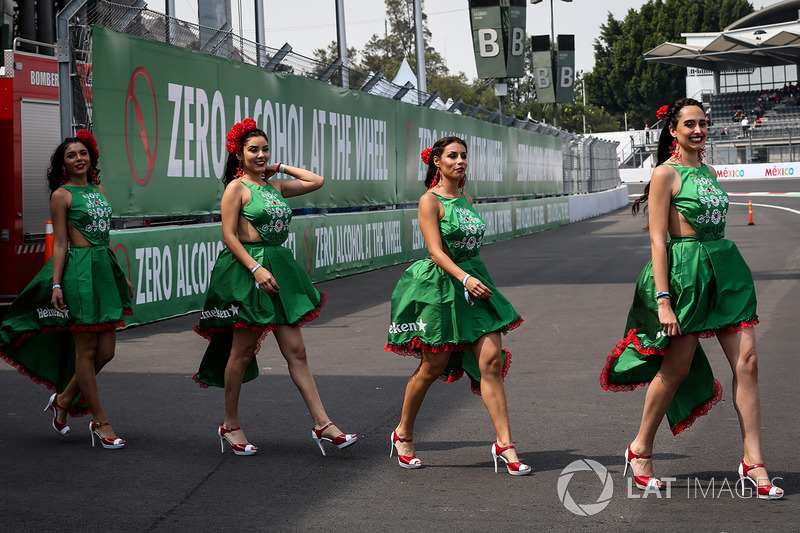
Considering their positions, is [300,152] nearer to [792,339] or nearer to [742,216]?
[792,339]

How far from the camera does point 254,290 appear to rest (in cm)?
564

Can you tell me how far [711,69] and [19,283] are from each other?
272ft

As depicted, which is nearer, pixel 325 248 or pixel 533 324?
pixel 533 324

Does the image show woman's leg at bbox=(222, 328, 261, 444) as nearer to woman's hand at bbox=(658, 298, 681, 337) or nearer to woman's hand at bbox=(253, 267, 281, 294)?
woman's hand at bbox=(253, 267, 281, 294)

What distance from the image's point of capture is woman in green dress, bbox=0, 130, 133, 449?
19.4ft

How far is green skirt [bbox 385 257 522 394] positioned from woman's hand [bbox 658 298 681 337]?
2.55ft

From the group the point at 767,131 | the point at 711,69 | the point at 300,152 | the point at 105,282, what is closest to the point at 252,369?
the point at 105,282

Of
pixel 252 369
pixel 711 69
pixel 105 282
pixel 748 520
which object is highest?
pixel 711 69

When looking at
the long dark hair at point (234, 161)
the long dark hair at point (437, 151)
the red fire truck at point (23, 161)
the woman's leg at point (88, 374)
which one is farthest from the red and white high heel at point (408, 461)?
the red fire truck at point (23, 161)

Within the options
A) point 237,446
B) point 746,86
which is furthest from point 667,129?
point 746,86

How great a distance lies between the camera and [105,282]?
19.7ft

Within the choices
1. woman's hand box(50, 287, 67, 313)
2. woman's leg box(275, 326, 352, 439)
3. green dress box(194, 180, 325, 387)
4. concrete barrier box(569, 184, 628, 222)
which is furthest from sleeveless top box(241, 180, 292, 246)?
concrete barrier box(569, 184, 628, 222)

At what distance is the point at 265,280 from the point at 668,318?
205 cm

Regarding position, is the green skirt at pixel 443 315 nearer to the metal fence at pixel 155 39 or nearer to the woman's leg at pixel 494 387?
the woman's leg at pixel 494 387
